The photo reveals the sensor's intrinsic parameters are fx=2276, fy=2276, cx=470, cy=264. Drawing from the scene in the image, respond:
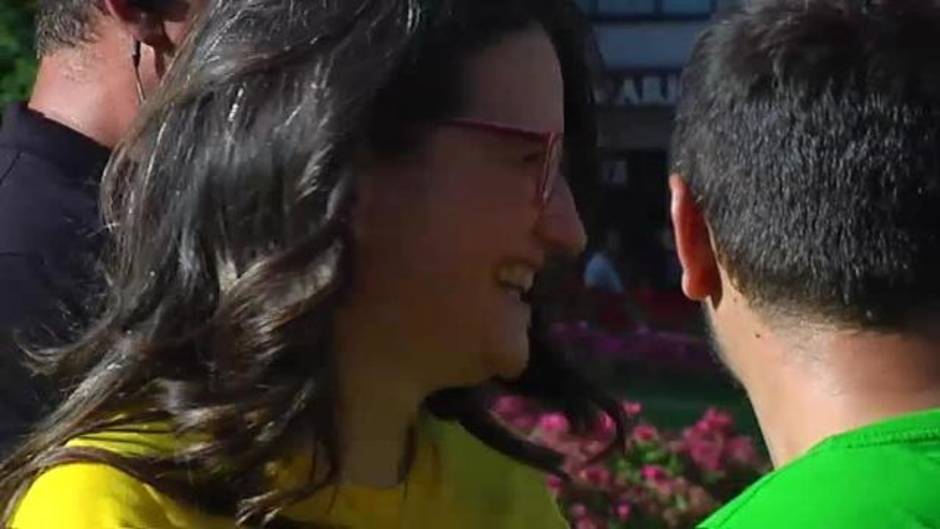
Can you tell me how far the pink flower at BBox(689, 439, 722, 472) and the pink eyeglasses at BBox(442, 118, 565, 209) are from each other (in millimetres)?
4407

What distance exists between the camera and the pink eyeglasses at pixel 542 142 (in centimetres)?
229

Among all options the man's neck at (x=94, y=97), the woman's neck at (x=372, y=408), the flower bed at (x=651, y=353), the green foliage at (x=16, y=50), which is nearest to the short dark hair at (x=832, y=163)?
the woman's neck at (x=372, y=408)

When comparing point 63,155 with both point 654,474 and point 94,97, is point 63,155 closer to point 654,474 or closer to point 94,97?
point 94,97

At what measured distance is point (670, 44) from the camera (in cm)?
2786

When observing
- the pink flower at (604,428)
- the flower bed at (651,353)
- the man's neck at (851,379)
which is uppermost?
the man's neck at (851,379)

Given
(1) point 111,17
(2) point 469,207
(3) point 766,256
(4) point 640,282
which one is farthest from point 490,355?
(4) point 640,282

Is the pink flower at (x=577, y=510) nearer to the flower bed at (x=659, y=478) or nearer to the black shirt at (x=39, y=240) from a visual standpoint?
the flower bed at (x=659, y=478)

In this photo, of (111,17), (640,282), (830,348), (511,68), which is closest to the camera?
(830,348)

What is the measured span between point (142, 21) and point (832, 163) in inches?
39.7

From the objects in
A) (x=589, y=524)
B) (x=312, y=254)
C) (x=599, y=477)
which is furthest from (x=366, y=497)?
(x=599, y=477)

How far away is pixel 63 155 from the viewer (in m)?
2.95

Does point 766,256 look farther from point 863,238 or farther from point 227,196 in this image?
point 227,196

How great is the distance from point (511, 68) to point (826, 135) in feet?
1.09

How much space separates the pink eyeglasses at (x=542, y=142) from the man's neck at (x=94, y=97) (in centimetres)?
77
